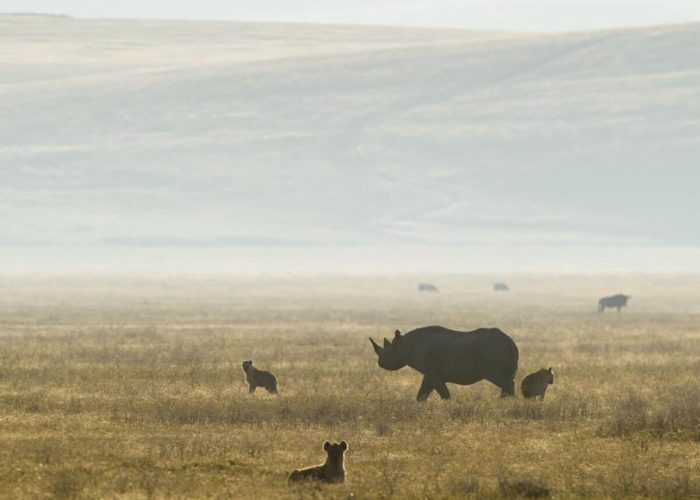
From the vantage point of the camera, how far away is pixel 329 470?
1734 centimetres

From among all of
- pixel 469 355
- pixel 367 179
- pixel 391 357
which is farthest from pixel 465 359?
pixel 367 179

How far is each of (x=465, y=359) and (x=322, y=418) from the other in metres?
3.48

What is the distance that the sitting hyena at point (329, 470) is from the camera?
17266 millimetres

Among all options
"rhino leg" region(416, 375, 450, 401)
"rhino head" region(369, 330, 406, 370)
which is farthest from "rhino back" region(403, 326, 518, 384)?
"rhino head" region(369, 330, 406, 370)

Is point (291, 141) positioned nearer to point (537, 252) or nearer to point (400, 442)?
point (537, 252)

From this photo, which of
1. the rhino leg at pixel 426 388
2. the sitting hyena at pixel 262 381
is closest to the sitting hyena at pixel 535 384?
the rhino leg at pixel 426 388

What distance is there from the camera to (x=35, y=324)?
5281 centimetres

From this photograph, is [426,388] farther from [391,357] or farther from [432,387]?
[391,357]

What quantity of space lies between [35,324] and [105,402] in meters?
28.2

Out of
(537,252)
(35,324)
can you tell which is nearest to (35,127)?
(537,252)

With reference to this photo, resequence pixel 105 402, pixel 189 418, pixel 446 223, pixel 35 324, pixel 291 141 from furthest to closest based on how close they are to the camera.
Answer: pixel 291 141
pixel 446 223
pixel 35 324
pixel 105 402
pixel 189 418

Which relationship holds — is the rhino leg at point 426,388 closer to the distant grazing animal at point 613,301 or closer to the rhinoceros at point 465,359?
the rhinoceros at point 465,359

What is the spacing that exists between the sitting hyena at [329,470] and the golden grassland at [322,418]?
0.56ft

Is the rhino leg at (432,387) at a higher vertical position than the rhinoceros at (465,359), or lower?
Result: lower
